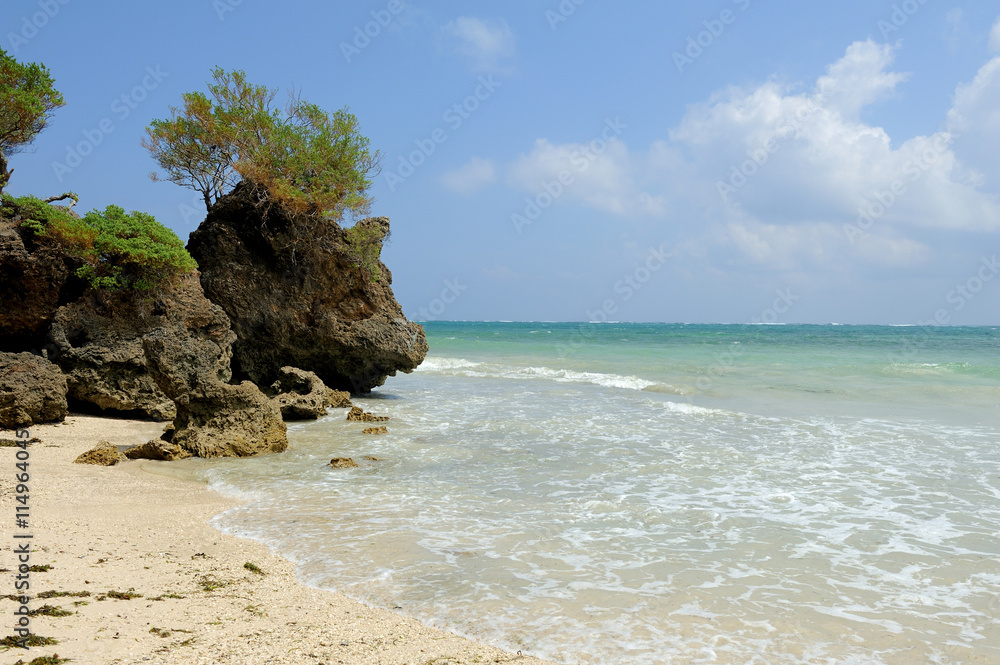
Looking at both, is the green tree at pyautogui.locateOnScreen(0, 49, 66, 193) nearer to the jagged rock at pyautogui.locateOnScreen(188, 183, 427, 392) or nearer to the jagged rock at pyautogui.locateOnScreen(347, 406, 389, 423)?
the jagged rock at pyautogui.locateOnScreen(188, 183, 427, 392)

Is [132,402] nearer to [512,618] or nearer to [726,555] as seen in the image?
[512,618]

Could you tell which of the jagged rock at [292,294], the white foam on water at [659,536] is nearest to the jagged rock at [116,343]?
the jagged rock at [292,294]

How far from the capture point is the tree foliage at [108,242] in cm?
1033

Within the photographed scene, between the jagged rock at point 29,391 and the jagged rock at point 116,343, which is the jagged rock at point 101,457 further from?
the jagged rock at point 116,343

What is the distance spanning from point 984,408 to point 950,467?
734 cm

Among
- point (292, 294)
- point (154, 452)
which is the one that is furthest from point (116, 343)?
point (292, 294)

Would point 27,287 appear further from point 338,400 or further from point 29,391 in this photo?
point 338,400

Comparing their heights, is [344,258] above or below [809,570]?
above

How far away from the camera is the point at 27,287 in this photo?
10.2 metres

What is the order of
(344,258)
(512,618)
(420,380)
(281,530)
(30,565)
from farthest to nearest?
1. (420,380)
2. (344,258)
3. (281,530)
4. (30,565)
5. (512,618)

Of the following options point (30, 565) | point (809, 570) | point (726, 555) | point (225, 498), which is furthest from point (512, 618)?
point (225, 498)

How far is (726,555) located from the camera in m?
4.99

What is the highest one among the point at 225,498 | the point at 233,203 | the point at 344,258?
the point at 233,203

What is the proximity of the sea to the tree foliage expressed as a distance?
3.81 m
